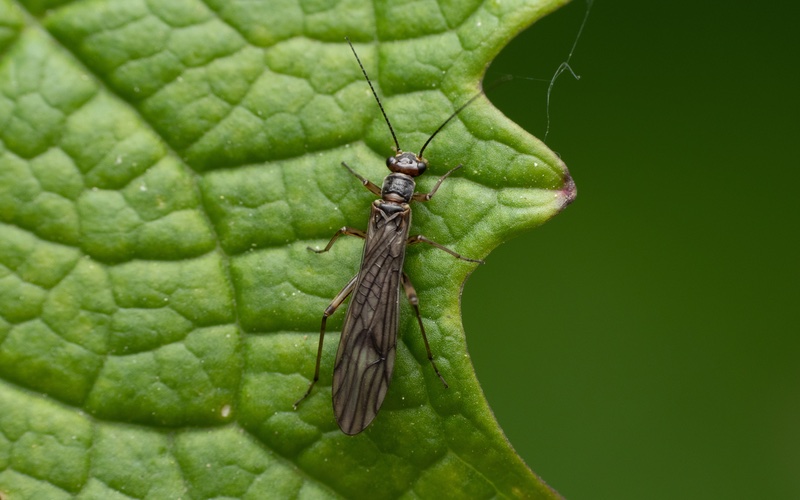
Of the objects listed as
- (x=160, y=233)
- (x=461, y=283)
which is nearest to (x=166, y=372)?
(x=160, y=233)

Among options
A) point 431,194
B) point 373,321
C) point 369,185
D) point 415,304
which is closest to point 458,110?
point 431,194

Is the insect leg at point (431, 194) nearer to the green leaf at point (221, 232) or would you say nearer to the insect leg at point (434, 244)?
the green leaf at point (221, 232)

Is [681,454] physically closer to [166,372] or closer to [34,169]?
[166,372]

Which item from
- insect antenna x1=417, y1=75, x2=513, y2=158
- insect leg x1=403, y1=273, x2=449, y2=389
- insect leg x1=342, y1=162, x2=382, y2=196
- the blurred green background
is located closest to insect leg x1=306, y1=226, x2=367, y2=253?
insect leg x1=342, y1=162, x2=382, y2=196

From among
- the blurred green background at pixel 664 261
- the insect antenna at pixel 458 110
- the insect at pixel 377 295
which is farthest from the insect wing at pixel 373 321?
the blurred green background at pixel 664 261

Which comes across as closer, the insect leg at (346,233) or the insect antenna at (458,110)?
the insect antenna at (458,110)

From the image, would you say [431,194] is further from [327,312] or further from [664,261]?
[664,261]
